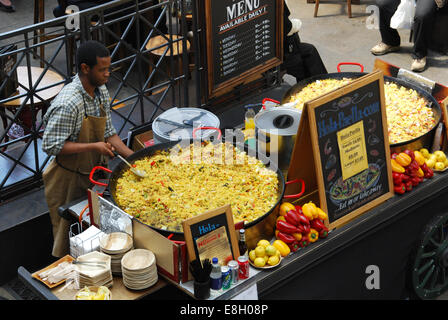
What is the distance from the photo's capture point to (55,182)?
16.1 feet

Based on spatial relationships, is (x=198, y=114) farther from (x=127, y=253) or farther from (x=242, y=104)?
(x=127, y=253)

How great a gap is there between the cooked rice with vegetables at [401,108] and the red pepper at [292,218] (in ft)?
4.01

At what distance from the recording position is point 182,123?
5.52m

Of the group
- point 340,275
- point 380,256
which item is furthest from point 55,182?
point 380,256

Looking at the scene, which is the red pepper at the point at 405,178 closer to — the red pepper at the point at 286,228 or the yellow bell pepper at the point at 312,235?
the yellow bell pepper at the point at 312,235

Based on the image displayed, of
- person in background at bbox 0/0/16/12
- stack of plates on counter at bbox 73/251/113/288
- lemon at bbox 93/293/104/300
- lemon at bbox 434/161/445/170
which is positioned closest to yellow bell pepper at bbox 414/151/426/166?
lemon at bbox 434/161/445/170

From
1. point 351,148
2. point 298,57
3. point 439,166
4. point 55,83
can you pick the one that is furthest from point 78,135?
point 298,57

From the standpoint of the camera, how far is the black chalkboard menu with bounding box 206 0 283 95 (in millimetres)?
5992

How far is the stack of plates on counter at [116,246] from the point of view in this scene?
4016mm

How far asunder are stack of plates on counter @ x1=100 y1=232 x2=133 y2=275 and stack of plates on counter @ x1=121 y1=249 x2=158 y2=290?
6cm

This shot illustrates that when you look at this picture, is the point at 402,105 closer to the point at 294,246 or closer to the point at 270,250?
the point at 294,246

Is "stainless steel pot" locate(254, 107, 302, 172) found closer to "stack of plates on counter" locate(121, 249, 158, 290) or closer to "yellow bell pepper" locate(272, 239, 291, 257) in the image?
"yellow bell pepper" locate(272, 239, 291, 257)
